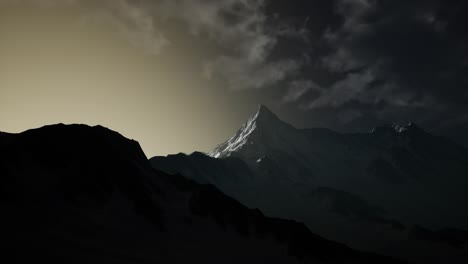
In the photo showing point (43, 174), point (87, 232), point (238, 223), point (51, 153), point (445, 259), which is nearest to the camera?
point (87, 232)

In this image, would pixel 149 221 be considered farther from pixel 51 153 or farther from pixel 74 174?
pixel 51 153

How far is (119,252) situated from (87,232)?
29.5 feet

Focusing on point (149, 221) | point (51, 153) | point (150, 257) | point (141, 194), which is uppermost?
point (51, 153)

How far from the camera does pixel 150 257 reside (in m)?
66.3

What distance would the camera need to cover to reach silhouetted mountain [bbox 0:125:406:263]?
59500mm

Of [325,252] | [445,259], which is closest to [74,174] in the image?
[325,252]

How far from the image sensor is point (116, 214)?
8256 cm

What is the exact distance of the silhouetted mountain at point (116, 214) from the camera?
59500mm

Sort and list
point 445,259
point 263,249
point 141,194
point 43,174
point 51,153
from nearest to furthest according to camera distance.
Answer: point 43,174
point 51,153
point 141,194
point 263,249
point 445,259

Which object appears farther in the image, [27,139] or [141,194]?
[141,194]

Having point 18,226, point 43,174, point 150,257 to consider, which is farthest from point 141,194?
point 18,226

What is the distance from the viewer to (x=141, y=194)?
9512 cm

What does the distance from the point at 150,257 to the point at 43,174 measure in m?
35.5

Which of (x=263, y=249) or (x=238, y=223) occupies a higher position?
(x=238, y=223)
